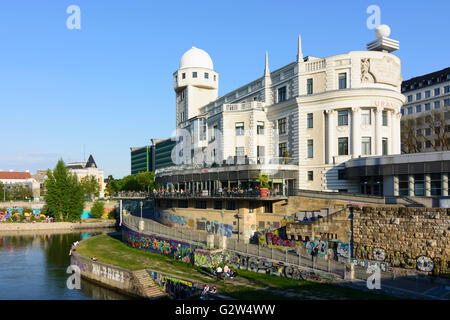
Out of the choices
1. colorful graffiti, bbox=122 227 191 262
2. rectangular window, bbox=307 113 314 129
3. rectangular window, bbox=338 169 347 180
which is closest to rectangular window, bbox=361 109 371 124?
rectangular window, bbox=307 113 314 129

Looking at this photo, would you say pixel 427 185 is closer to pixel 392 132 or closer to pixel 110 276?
pixel 392 132

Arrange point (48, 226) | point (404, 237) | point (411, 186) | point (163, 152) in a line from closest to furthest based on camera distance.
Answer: point (404, 237)
point (411, 186)
point (48, 226)
point (163, 152)

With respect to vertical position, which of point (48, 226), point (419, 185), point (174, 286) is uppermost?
point (419, 185)

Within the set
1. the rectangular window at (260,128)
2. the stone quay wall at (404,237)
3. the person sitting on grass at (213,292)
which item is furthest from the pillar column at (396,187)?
the person sitting on grass at (213,292)

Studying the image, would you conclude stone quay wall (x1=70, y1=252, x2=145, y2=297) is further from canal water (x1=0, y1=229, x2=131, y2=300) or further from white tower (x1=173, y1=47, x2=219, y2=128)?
white tower (x1=173, y1=47, x2=219, y2=128)

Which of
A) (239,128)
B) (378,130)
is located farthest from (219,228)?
(378,130)

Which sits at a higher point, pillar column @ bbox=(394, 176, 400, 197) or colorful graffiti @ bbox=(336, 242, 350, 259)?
pillar column @ bbox=(394, 176, 400, 197)

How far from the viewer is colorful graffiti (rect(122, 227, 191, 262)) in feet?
143

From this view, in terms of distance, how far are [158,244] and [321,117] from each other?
88.7ft

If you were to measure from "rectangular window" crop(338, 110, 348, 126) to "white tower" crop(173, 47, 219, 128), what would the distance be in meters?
40.2

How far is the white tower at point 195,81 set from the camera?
85.7 metres

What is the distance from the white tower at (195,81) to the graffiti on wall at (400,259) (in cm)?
5501

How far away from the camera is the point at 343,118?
51156mm
